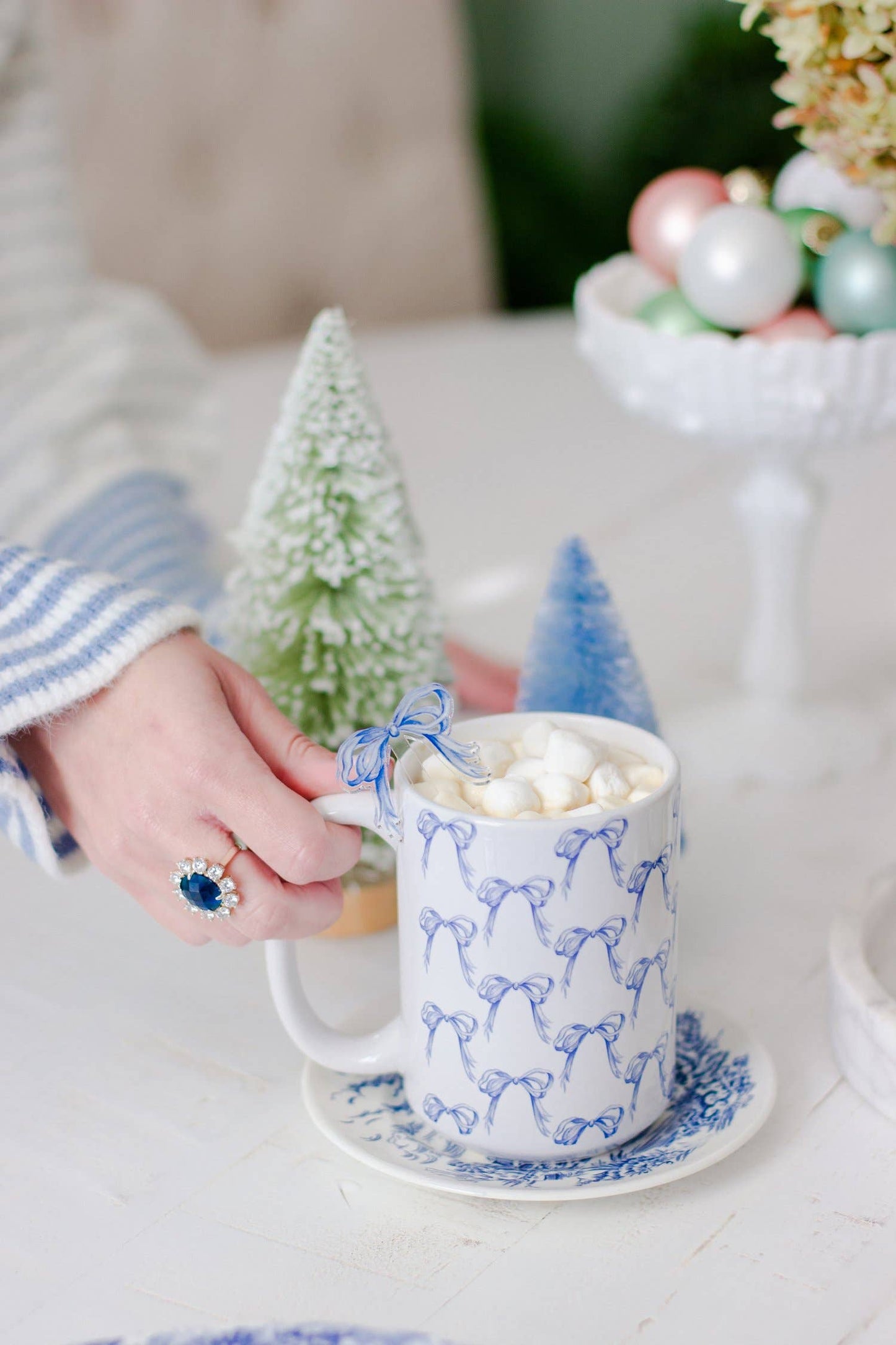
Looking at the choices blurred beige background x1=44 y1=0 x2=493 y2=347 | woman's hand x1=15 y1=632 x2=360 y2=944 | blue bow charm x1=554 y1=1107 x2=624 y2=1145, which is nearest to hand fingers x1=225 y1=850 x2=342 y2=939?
woman's hand x1=15 y1=632 x2=360 y2=944

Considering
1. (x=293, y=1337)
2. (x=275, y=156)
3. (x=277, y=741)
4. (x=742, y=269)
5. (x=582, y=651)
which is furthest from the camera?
(x=275, y=156)

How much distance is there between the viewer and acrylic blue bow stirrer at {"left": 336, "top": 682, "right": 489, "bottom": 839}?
0.43 meters

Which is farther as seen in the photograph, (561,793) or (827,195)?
(827,195)

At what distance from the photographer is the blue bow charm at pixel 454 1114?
434 mm

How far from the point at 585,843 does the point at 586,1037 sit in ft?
0.21

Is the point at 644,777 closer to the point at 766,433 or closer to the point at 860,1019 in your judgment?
the point at 860,1019

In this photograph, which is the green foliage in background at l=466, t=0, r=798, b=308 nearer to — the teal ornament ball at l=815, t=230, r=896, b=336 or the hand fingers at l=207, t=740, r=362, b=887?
the teal ornament ball at l=815, t=230, r=896, b=336

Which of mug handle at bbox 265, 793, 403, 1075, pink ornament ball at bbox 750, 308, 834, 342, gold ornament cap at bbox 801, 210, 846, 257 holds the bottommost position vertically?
mug handle at bbox 265, 793, 403, 1075

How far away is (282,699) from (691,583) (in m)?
0.50

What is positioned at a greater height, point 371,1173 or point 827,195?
point 827,195

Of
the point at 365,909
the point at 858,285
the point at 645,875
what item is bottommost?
the point at 365,909

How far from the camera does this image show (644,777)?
1.46 ft

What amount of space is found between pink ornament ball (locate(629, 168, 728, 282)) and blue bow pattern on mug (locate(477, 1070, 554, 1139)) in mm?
499

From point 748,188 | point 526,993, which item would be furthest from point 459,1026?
point 748,188
